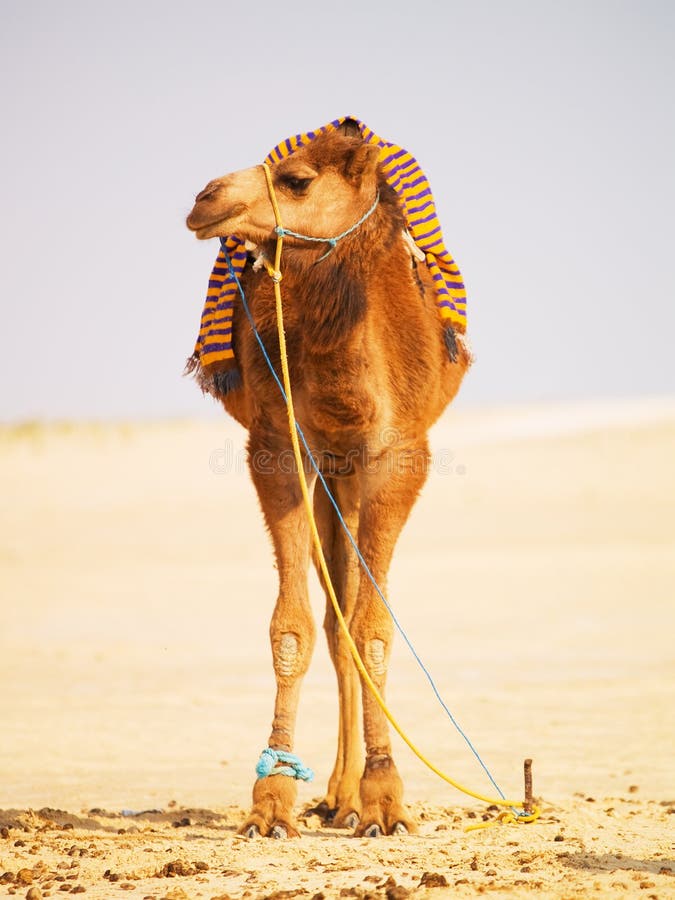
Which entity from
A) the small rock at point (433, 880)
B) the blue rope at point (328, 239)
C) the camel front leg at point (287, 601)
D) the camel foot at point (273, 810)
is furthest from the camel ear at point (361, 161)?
the small rock at point (433, 880)

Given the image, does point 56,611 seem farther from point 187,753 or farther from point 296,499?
point 296,499

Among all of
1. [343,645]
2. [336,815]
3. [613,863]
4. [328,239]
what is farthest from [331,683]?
[613,863]

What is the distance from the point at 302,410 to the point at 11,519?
768 inches

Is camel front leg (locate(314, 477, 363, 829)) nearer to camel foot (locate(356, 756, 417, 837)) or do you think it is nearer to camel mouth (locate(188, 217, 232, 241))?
camel foot (locate(356, 756, 417, 837))

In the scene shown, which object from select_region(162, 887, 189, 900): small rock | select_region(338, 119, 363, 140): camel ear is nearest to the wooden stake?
select_region(162, 887, 189, 900): small rock

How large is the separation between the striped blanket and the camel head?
39 cm

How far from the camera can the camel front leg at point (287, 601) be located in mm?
6359

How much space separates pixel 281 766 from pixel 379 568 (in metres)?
1.08

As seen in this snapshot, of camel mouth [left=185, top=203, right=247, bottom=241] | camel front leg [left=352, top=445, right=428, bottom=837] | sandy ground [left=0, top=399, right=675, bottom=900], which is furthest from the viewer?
camel front leg [left=352, top=445, right=428, bottom=837]

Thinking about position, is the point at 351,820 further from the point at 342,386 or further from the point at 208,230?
the point at 208,230

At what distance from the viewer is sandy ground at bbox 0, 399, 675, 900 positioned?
17.8 ft

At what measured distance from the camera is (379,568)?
6.42m

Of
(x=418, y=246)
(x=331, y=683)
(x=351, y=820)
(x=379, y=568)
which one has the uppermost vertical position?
(x=418, y=246)

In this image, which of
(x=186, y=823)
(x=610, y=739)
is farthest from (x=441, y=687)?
(x=186, y=823)
